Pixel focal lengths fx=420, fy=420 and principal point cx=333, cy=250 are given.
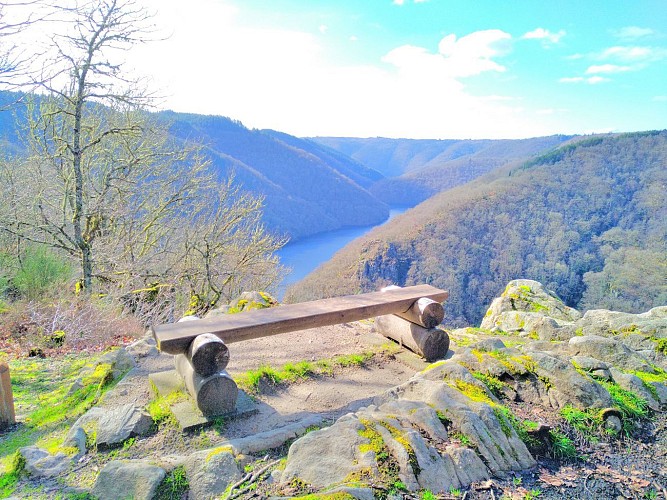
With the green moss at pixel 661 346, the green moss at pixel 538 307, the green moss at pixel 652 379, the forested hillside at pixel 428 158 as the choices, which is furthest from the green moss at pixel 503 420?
the forested hillside at pixel 428 158

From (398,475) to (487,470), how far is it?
2.04 feet

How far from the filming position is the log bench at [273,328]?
11.5 ft

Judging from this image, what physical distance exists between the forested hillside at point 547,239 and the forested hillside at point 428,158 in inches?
1391

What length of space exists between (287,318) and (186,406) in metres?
1.19

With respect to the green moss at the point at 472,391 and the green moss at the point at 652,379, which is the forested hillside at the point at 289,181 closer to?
the green moss at the point at 652,379

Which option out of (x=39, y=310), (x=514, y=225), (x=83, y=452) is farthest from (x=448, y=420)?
(x=514, y=225)

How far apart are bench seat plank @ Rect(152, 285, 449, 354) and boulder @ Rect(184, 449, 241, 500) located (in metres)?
1.19

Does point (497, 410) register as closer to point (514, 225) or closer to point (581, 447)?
point (581, 447)

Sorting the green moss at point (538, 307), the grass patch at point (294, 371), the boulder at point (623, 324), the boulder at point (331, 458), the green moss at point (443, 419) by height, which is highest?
the boulder at point (331, 458)

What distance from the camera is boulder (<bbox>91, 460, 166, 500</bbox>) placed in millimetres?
2479

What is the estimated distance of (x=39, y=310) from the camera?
22.5 ft

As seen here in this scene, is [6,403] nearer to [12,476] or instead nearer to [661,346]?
[12,476]

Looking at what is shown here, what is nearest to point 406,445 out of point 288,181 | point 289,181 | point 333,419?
point 333,419

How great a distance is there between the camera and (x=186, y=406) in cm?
365
